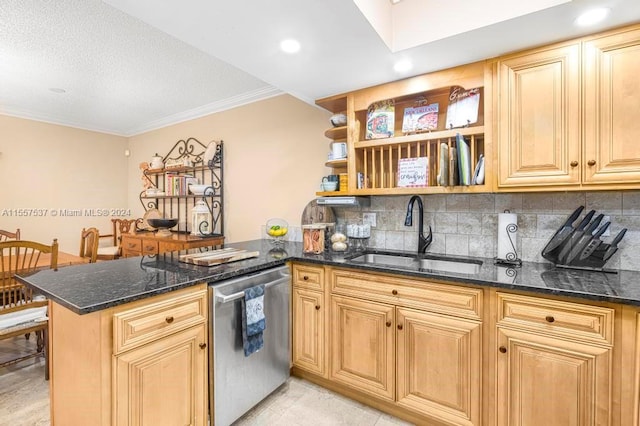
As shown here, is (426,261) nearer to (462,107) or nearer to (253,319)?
(462,107)

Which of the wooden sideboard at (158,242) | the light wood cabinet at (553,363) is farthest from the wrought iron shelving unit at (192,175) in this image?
the light wood cabinet at (553,363)

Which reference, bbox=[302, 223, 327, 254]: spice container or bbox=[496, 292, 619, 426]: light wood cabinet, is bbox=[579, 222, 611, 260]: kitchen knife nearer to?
bbox=[496, 292, 619, 426]: light wood cabinet

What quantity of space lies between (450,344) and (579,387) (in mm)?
535

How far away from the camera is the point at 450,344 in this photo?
5.42ft

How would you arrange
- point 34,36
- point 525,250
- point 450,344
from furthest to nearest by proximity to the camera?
point 34,36 < point 525,250 < point 450,344

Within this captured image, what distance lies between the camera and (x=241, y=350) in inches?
69.9

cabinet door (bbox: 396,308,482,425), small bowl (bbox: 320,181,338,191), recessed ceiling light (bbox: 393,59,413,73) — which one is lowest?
cabinet door (bbox: 396,308,482,425)

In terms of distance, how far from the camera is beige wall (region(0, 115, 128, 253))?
12.6 feet

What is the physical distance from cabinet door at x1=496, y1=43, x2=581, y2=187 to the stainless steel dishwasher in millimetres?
1566

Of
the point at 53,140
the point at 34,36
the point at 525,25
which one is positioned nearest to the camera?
the point at 525,25

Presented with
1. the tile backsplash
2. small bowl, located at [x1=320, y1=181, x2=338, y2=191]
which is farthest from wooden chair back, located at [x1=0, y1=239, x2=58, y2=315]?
the tile backsplash

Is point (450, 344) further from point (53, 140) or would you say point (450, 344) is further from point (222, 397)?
point (53, 140)

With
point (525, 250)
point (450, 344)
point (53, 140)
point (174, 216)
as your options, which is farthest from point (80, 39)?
point (525, 250)

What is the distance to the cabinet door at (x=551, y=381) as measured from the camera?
1314 mm
